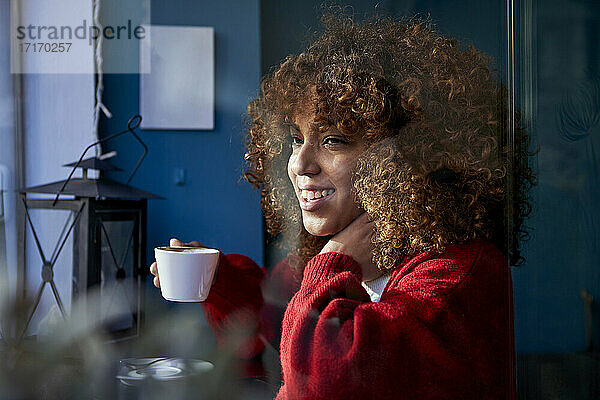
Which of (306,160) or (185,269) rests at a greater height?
(306,160)

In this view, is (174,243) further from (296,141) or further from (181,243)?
(296,141)

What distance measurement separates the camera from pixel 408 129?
62 cm

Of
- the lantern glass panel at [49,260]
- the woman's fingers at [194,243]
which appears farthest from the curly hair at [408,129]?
the lantern glass panel at [49,260]

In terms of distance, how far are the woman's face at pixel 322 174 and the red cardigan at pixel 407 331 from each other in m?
0.04

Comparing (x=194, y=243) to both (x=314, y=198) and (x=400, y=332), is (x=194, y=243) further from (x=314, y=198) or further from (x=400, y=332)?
(x=400, y=332)

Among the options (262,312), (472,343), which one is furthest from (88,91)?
(472,343)

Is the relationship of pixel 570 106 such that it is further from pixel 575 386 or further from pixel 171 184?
pixel 171 184

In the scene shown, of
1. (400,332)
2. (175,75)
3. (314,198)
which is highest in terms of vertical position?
→ (175,75)

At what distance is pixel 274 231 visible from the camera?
664 mm

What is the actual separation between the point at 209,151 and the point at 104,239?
0.16 m

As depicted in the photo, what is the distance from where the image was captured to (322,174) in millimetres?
626

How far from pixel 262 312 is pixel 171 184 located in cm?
19

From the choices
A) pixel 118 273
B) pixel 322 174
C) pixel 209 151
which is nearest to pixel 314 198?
pixel 322 174

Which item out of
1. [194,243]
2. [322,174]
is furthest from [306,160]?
[194,243]
